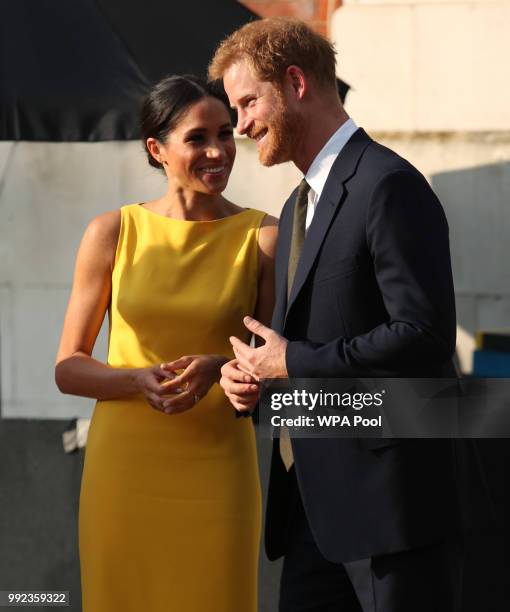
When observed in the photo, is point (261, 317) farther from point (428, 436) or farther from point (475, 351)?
point (475, 351)

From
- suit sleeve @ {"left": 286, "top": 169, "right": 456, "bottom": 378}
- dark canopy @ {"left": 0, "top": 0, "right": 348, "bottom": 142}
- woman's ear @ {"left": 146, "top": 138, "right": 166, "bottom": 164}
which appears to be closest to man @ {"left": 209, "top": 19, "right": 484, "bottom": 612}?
suit sleeve @ {"left": 286, "top": 169, "right": 456, "bottom": 378}

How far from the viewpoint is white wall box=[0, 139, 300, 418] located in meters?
5.56

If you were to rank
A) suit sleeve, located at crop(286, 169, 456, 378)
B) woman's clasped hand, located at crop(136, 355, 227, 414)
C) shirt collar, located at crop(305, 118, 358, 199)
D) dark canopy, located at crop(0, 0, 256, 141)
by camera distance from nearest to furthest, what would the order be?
suit sleeve, located at crop(286, 169, 456, 378) → shirt collar, located at crop(305, 118, 358, 199) → woman's clasped hand, located at crop(136, 355, 227, 414) → dark canopy, located at crop(0, 0, 256, 141)

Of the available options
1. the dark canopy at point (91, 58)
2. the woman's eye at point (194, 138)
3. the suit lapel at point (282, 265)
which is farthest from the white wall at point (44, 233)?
the suit lapel at point (282, 265)

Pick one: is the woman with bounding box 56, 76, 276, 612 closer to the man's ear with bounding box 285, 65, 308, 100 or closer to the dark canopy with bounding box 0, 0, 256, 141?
the man's ear with bounding box 285, 65, 308, 100

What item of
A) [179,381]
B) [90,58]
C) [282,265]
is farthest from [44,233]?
[282,265]

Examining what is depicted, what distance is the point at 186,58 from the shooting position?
457 centimetres

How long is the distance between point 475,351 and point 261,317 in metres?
1.82

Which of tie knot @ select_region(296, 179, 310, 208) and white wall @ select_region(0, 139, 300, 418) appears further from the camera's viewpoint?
white wall @ select_region(0, 139, 300, 418)

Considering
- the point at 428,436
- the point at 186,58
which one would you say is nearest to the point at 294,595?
the point at 428,436

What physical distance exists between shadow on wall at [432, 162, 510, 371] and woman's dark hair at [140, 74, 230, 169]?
6.53 ft

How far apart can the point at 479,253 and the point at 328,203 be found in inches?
111

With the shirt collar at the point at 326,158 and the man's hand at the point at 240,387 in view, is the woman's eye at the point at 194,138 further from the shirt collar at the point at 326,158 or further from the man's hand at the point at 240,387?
the man's hand at the point at 240,387

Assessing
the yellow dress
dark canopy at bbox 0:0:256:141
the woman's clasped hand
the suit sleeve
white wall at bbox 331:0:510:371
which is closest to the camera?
the suit sleeve
